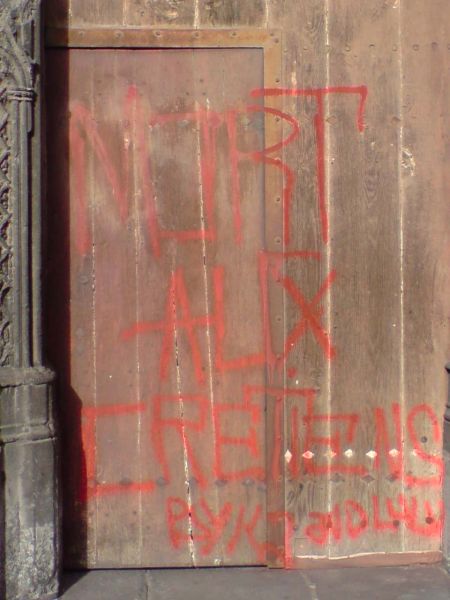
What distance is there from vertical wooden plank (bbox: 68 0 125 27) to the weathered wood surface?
243mm

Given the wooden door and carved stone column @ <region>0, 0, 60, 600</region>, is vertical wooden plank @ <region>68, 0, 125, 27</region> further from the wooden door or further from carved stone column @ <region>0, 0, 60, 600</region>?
carved stone column @ <region>0, 0, 60, 600</region>

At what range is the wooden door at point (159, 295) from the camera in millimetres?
4379

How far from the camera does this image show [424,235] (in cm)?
447

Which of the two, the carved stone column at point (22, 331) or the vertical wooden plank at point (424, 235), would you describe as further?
the vertical wooden plank at point (424, 235)

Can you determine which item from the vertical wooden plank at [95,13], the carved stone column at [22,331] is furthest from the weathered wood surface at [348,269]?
the carved stone column at [22,331]

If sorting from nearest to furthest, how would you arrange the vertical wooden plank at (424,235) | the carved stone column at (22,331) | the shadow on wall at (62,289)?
the carved stone column at (22,331), the shadow on wall at (62,289), the vertical wooden plank at (424,235)

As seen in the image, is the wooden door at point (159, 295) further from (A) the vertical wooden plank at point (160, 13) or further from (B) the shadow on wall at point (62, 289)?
(A) the vertical wooden plank at point (160, 13)

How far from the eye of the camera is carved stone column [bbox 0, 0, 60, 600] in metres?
4.04

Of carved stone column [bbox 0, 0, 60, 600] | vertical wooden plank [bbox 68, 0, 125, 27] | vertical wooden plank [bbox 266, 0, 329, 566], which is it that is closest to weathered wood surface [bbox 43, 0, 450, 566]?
vertical wooden plank [bbox 266, 0, 329, 566]

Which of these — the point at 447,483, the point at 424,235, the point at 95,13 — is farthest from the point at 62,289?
the point at 447,483

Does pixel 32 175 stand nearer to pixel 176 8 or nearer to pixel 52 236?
pixel 52 236

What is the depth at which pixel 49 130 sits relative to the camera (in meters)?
4.35

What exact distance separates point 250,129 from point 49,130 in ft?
3.05

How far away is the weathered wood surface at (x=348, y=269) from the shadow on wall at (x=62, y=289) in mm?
84
